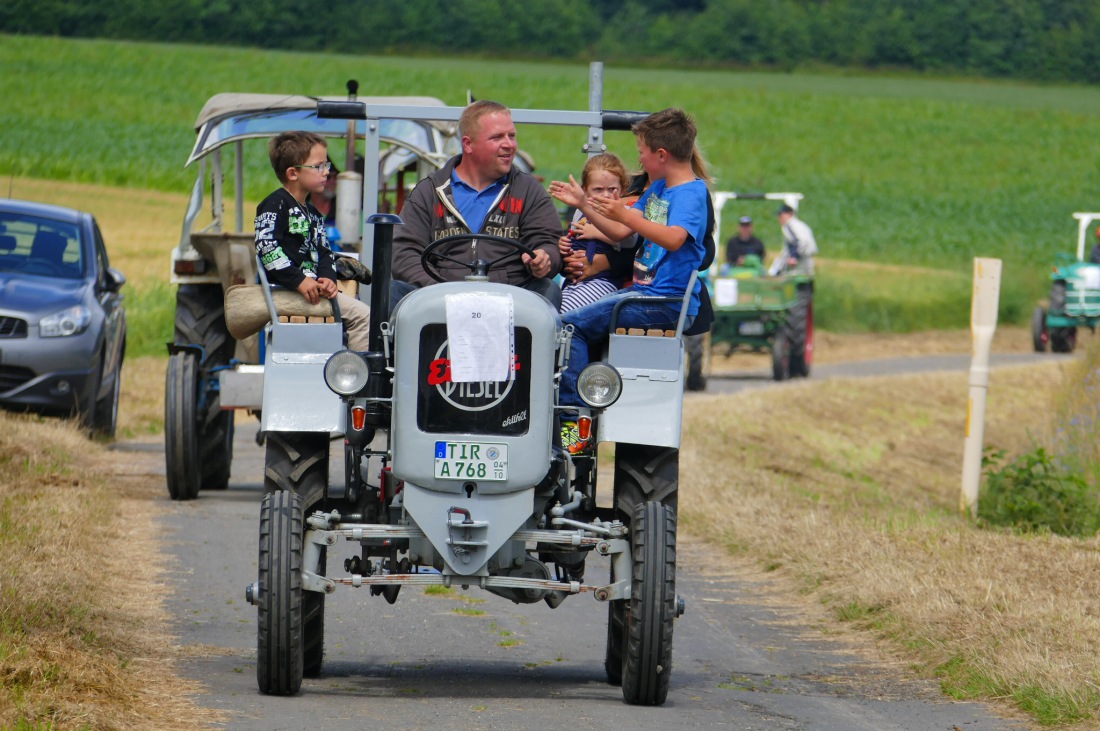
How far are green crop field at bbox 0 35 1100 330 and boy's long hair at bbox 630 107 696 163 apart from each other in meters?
28.6

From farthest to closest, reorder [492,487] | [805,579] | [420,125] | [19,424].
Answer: [19,424] < [420,125] < [805,579] < [492,487]

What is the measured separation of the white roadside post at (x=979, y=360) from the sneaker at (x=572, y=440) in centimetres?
686

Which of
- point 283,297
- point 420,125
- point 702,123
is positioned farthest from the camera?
point 702,123

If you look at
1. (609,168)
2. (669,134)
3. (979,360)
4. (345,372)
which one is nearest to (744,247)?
(979,360)

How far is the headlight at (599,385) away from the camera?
248 inches

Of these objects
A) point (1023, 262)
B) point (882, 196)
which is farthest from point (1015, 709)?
point (882, 196)

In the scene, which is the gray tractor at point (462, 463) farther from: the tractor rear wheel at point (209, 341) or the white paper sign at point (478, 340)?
the tractor rear wheel at point (209, 341)

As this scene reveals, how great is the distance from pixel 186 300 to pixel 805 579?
510 centimetres

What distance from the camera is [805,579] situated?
9898 mm

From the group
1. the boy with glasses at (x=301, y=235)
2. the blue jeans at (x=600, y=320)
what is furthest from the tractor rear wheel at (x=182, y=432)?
the blue jeans at (x=600, y=320)

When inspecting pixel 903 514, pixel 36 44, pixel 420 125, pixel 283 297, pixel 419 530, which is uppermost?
pixel 36 44

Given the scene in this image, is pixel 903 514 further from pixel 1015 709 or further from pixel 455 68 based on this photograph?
pixel 455 68

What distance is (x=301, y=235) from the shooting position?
25.4 feet

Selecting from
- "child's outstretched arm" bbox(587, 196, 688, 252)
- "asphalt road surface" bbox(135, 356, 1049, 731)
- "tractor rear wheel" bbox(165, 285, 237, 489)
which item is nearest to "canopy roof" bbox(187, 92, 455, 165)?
"tractor rear wheel" bbox(165, 285, 237, 489)
